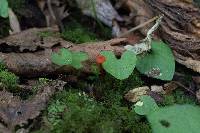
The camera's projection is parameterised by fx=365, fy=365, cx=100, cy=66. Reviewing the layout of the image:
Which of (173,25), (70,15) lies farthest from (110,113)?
(70,15)

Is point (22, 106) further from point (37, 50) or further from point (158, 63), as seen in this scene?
point (158, 63)

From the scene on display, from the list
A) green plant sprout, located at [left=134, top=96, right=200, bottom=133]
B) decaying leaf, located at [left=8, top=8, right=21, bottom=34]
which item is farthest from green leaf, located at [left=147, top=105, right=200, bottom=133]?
decaying leaf, located at [left=8, top=8, right=21, bottom=34]

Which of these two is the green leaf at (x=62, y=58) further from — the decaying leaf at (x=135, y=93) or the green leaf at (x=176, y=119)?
the green leaf at (x=176, y=119)

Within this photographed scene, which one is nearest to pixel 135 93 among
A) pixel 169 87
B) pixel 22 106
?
pixel 169 87

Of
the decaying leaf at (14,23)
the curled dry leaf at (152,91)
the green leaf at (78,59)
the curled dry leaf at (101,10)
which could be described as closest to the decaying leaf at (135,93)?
the curled dry leaf at (152,91)

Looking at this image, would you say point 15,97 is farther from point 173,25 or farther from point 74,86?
point 173,25

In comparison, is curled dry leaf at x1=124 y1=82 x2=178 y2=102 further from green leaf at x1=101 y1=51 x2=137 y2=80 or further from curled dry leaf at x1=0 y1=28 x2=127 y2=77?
curled dry leaf at x1=0 y1=28 x2=127 y2=77
